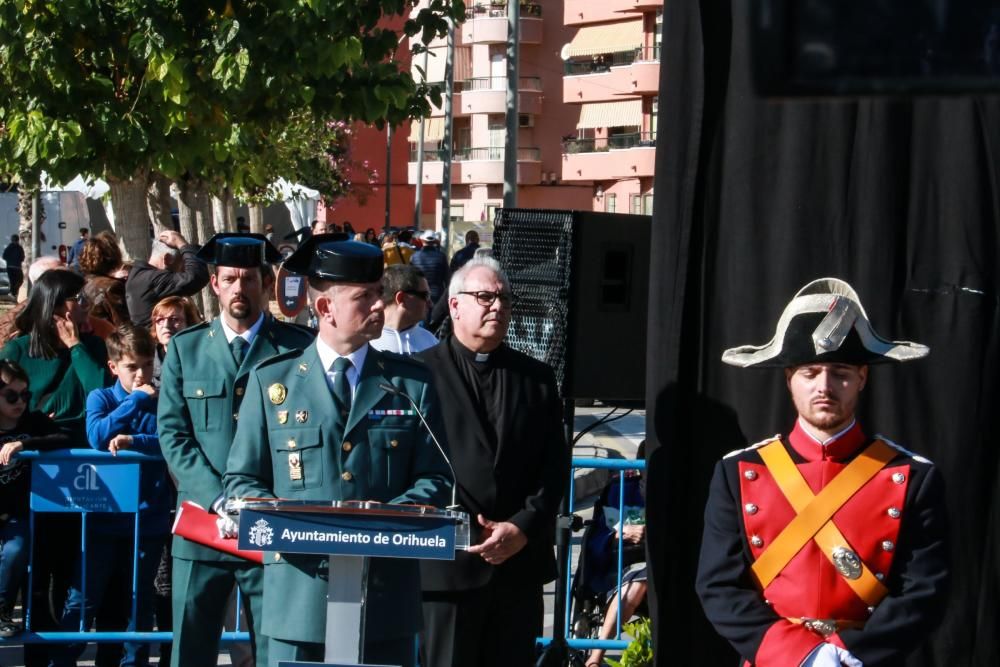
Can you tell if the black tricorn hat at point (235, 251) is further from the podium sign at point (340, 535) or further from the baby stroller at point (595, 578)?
the baby stroller at point (595, 578)

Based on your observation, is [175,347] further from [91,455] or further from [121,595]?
[121,595]

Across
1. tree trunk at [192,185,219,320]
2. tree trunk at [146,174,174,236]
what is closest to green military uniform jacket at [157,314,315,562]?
tree trunk at [192,185,219,320]

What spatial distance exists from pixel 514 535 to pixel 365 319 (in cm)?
114

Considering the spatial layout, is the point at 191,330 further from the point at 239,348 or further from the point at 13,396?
the point at 13,396

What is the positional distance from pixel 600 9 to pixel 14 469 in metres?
45.0

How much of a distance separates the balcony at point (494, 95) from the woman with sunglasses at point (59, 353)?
48.0m

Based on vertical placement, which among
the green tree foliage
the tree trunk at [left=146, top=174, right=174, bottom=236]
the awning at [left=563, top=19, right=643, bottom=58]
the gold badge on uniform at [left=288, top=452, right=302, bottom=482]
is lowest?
the gold badge on uniform at [left=288, top=452, right=302, bottom=482]

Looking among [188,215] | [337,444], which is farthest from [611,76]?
[337,444]

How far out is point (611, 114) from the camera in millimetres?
50719

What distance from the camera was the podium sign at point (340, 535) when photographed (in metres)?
3.70

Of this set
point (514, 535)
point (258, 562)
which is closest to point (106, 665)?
point (258, 562)

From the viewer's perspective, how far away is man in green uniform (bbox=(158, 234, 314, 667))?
512cm

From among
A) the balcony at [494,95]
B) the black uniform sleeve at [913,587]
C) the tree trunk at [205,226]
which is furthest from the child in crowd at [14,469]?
the balcony at [494,95]

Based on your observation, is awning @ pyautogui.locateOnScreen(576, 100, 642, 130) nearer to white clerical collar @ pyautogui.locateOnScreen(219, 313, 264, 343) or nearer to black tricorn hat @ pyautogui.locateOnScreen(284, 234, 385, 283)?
white clerical collar @ pyautogui.locateOnScreen(219, 313, 264, 343)
